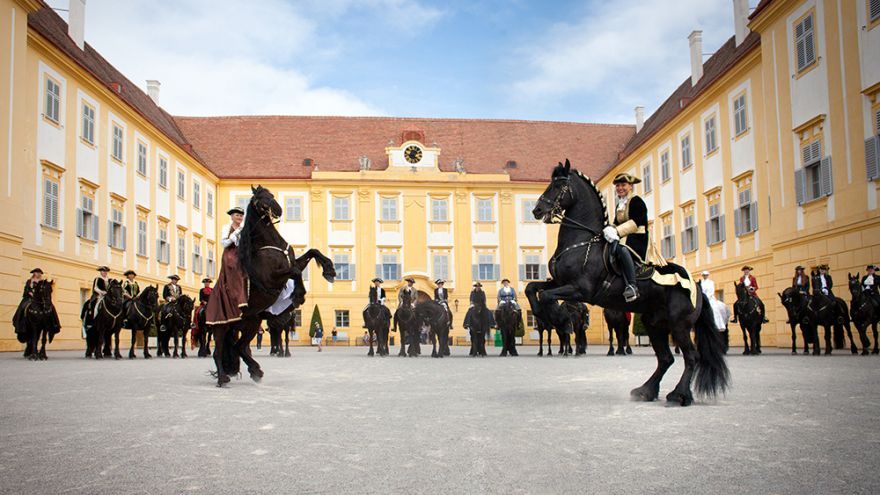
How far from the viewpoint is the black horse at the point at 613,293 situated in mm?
8633

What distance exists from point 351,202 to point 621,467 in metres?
48.3

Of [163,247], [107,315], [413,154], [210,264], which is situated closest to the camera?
[107,315]

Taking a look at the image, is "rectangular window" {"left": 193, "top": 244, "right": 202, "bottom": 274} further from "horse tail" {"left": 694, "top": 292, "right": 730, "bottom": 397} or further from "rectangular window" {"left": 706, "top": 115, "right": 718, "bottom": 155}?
"horse tail" {"left": 694, "top": 292, "right": 730, "bottom": 397}

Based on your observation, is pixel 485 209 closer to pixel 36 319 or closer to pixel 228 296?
pixel 36 319

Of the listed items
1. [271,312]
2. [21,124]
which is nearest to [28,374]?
[271,312]

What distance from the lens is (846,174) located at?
22328mm

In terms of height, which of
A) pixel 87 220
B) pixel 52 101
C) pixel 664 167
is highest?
pixel 52 101

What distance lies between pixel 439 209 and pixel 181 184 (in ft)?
56.8

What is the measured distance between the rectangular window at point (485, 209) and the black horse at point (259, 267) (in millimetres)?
42309

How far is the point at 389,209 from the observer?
173 ft

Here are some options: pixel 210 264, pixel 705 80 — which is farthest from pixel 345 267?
pixel 705 80

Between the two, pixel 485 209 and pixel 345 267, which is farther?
pixel 485 209

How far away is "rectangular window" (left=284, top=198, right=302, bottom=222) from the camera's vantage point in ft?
170

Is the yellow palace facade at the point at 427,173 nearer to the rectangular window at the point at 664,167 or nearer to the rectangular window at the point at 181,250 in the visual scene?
the rectangular window at the point at 181,250
